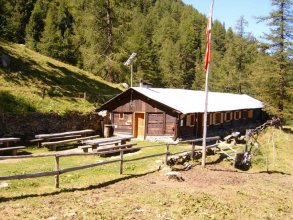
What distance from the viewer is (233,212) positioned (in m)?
13.5

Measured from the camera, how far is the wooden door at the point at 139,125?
30.3 m

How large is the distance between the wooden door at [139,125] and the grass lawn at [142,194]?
→ 9.12m

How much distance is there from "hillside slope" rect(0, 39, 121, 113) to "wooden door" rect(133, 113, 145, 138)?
4143 mm

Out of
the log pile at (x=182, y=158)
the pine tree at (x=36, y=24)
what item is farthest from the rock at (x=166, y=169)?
the pine tree at (x=36, y=24)

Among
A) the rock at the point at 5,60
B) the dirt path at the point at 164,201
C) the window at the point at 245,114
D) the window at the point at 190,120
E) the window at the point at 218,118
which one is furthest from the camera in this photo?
the window at the point at 245,114

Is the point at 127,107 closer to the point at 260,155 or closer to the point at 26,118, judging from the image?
the point at 26,118

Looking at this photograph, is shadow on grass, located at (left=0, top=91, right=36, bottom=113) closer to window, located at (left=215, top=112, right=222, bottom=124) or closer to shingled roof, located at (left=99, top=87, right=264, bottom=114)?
shingled roof, located at (left=99, top=87, right=264, bottom=114)

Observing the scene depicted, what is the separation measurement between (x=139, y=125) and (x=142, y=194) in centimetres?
1646

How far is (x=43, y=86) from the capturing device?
108 feet

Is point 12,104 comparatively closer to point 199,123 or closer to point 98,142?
point 98,142

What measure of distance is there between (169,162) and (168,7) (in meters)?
150

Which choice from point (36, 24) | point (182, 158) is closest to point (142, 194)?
point (182, 158)

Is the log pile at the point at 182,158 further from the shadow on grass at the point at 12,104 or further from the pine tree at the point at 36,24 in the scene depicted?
the pine tree at the point at 36,24

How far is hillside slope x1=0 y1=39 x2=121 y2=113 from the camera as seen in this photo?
2767 cm
